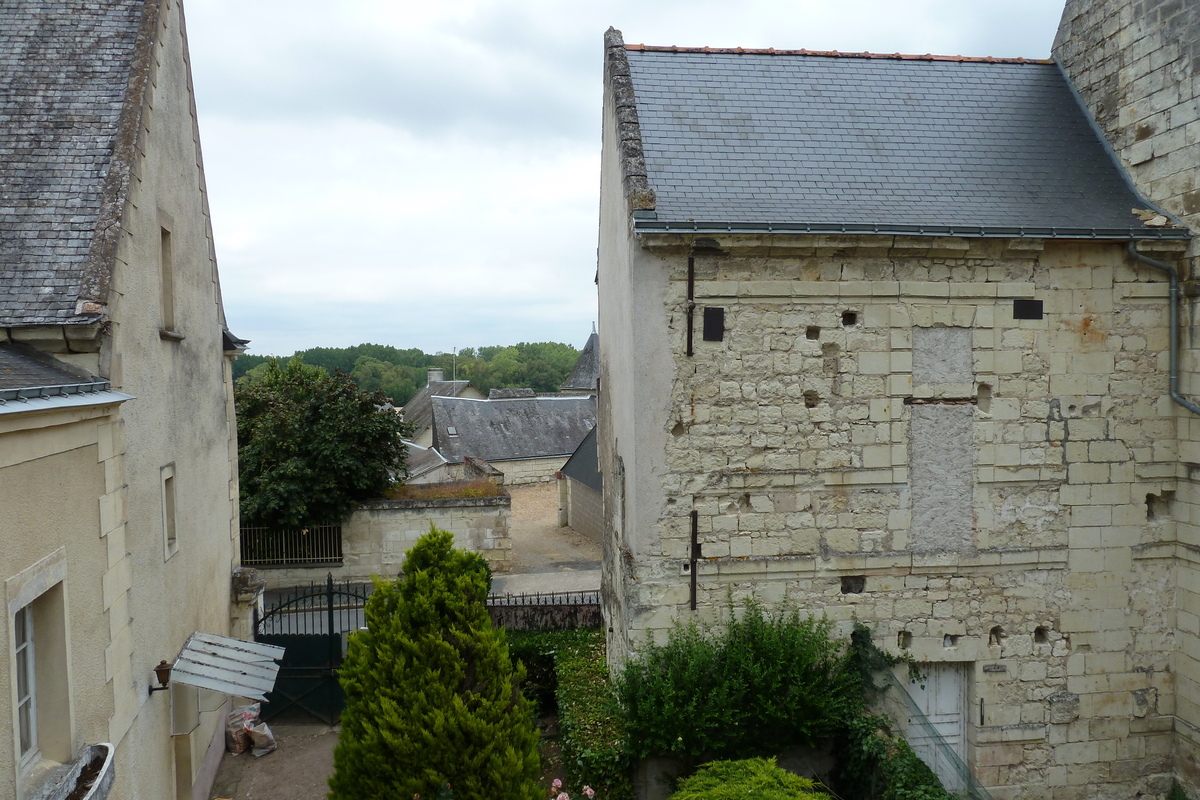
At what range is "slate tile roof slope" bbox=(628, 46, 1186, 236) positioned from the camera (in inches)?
308

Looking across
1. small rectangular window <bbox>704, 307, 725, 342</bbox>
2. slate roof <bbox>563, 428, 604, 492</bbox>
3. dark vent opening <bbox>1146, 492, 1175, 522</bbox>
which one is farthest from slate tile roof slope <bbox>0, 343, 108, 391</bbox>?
slate roof <bbox>563, 428, 604, 492</bbox>

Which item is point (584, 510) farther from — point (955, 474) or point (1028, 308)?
point (1028, 308)

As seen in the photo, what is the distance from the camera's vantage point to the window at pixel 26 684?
4633 millimetres

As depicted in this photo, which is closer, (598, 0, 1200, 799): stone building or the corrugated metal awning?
the corrugated metal awning

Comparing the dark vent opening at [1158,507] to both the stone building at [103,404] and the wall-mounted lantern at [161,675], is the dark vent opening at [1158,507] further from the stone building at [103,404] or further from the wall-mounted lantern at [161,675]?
the wall-mounted lantern at [161,675]

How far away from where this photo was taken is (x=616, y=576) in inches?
368

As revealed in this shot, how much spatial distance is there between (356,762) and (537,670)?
4.39 m

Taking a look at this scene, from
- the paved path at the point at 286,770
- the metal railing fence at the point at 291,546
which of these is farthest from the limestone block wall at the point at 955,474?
the metal railing fence at the point at 291,546

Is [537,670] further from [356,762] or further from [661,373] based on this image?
[661,373]

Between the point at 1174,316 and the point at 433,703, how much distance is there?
7.63 metres

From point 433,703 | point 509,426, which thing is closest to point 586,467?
point 509,426

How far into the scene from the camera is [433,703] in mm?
6582

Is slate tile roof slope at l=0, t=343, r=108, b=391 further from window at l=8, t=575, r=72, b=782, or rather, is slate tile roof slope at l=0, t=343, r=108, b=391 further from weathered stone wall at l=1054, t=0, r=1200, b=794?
weathered stone wall at l=1054, t=0, r=1200, b=794

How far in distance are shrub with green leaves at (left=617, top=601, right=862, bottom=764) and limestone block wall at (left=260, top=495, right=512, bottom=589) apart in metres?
9.62
